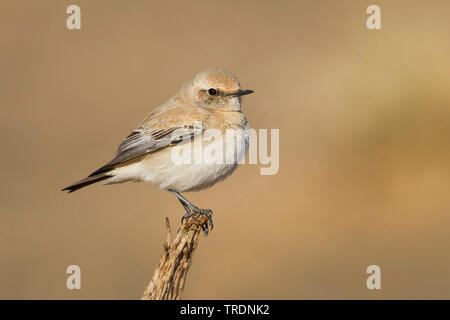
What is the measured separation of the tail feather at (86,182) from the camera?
15.0 feet

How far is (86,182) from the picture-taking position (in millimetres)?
4672

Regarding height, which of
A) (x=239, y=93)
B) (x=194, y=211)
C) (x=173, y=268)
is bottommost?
(x=173, y=268)

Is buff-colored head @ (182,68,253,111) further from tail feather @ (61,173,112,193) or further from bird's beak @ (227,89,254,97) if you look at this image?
tail feather @ (61,173,112,193)

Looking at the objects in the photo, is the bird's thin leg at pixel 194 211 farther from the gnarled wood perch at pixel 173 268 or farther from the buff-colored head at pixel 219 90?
the buff-colored head at pixel 219 90

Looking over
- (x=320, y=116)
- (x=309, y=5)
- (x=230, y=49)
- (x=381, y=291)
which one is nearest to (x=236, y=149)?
(x=381, y=291)

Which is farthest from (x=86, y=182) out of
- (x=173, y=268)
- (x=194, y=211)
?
(x=173, y=268)

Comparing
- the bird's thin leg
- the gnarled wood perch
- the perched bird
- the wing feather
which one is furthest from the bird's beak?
the gnarled wood perch

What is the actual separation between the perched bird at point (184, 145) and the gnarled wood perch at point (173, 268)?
597 mm

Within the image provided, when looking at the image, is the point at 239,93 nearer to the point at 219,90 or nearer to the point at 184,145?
the point at 219,90

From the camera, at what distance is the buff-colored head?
521 centimetres

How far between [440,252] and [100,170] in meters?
5.45

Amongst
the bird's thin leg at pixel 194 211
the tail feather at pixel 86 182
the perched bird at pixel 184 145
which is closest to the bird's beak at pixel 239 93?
the perched bird at pixel 184 145

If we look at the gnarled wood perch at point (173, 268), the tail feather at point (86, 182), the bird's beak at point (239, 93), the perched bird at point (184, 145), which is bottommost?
the gnarled wood perch at point (173, 268)

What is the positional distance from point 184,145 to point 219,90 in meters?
0.64
